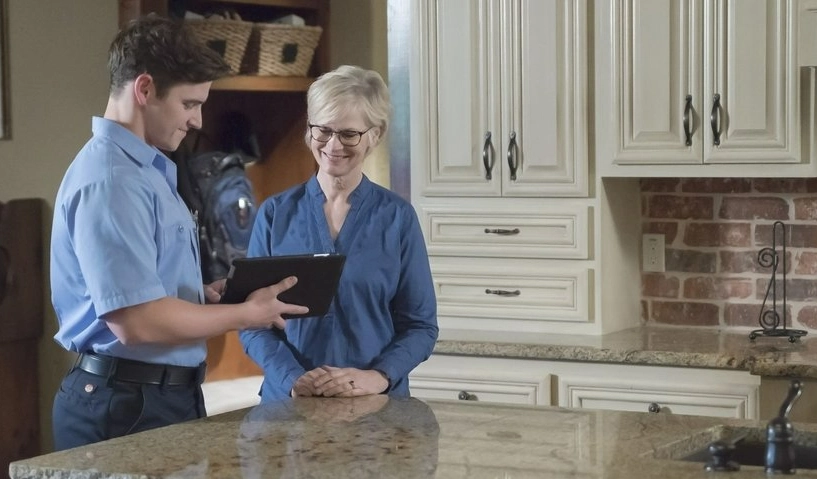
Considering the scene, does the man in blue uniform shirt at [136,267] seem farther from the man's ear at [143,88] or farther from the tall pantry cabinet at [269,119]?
the tall pantry cabinet at [269,119]

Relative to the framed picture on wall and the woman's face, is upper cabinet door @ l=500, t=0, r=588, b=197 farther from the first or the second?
the framed picture on wall

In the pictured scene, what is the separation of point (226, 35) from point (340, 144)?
72.6 inches

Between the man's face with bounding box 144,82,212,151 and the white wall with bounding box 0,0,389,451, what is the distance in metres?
1.76

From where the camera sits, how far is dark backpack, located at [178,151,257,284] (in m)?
4.56

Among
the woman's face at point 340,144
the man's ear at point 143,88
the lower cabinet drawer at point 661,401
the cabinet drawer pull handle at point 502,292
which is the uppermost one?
the man's ear at point 143,88

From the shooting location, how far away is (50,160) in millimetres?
4219

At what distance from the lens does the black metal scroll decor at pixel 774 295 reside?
3.79m

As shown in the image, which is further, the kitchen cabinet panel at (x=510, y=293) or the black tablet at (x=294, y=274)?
the kitchen cabinet panel at (x=510, y=293)

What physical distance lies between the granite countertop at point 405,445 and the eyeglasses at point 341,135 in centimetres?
57

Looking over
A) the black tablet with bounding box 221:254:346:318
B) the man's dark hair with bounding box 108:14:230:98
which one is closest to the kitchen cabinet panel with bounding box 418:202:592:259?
the black tablet with bounding box 221:254:346:318

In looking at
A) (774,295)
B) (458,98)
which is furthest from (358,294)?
(774,295)

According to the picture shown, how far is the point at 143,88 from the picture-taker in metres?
2.46

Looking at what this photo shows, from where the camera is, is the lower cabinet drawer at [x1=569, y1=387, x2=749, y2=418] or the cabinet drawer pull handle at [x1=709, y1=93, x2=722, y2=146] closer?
the lower cabinet drawer at [x1=569, y1=387, x2=749, y2=418]

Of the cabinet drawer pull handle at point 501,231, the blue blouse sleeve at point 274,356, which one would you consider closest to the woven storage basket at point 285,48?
the cabinet drawer pull handle at point 501,231
